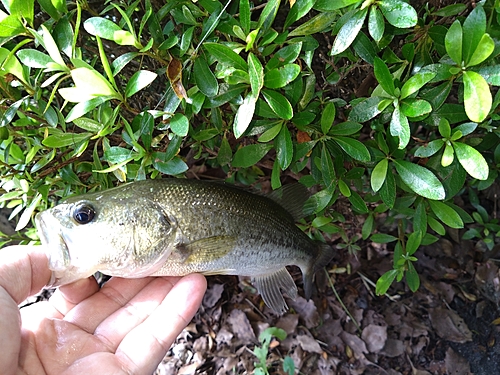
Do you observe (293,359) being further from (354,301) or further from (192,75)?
(192,75)

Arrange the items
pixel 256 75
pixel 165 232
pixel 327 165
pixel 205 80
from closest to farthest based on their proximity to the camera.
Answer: pixel 256 75 < pixel 205 80 < pixel 327 165 < pixel 165 232

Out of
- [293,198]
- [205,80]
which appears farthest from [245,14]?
[293,198]

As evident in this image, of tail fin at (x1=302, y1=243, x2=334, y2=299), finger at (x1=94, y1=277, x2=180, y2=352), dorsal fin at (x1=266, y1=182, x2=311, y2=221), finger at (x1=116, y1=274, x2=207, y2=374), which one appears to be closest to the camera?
finger at (x1=116, y1=274, x2=207, y2=374)

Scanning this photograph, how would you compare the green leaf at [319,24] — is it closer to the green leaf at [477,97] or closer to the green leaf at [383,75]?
the green leaf at [383,75]

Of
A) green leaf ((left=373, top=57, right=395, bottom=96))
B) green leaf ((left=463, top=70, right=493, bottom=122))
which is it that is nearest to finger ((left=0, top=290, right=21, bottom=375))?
green leaf ((left=373, top=57, right=395, bottom=96))

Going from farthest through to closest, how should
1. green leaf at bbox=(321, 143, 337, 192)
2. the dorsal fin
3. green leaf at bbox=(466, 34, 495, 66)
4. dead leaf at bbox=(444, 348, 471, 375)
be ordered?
dead leaf at bbox=(444, 348, 471, 375) < the dorsal fin < green leaf at bbox=(321, 143, 337, 192) < green leaf at bbox=(466, 34, 495, 66)

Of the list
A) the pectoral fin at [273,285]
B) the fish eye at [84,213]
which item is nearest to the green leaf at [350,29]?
the fish eye at [84,213]

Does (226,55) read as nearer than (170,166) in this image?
Yes

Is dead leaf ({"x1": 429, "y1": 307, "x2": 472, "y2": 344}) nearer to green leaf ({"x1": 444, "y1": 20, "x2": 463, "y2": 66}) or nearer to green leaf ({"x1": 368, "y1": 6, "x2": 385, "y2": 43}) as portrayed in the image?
green leaf ({"x1": 444, "y1": 20, "x2": 463, "y2": 66})

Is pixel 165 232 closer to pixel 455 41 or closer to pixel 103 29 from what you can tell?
pixel 103 29
